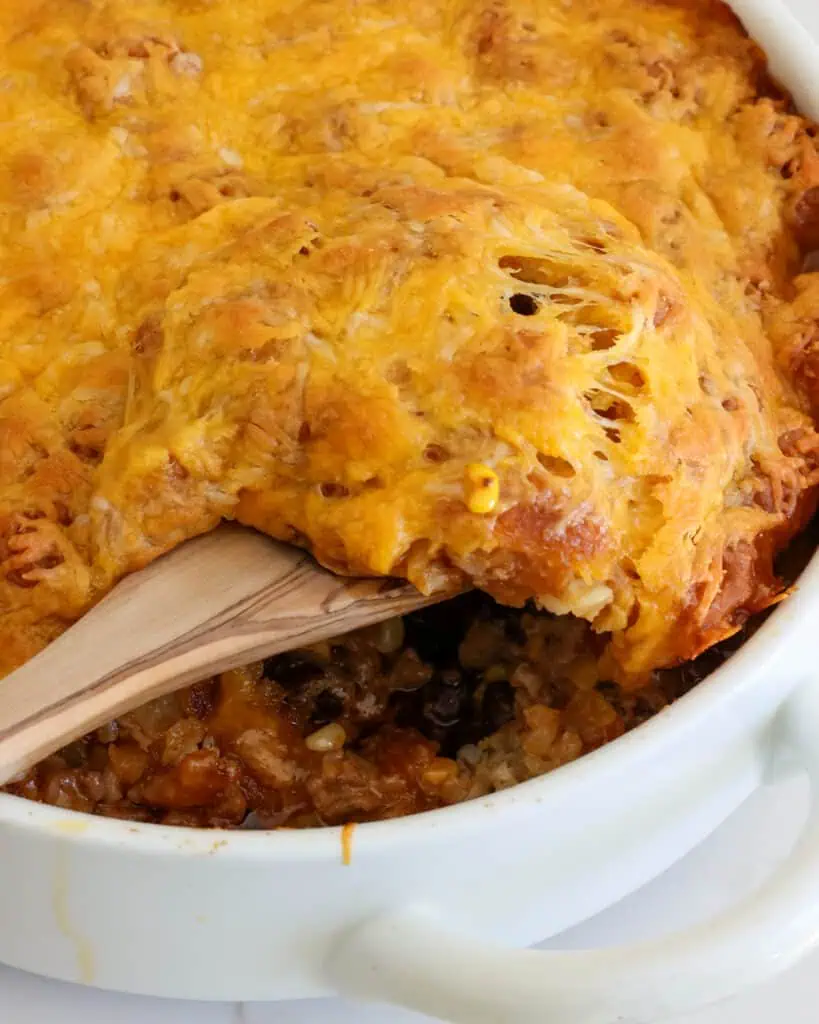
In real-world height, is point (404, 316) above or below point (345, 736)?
above

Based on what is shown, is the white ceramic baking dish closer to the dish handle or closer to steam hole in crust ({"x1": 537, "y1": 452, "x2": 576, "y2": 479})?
the dish handle

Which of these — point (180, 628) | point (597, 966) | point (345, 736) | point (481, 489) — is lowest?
point (345, 736)

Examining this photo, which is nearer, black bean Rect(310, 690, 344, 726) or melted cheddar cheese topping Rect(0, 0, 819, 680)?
melted cheddar cheese topping Rect(0, 0, 819, 680)

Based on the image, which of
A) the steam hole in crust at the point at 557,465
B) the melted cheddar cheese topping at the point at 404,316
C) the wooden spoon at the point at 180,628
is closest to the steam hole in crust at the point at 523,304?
the melted cheddar cheese topping at the point at 404,316

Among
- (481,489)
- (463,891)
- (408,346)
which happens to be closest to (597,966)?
(463,891)

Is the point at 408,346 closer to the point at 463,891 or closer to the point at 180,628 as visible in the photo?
the point at 180,628

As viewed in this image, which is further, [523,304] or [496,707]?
[496,707]

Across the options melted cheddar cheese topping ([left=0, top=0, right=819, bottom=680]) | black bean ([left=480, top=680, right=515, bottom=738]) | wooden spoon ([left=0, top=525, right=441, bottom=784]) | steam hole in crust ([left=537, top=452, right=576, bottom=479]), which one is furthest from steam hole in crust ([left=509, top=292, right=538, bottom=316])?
black bean ([left=480, top=680, right=515, bottom=738])
